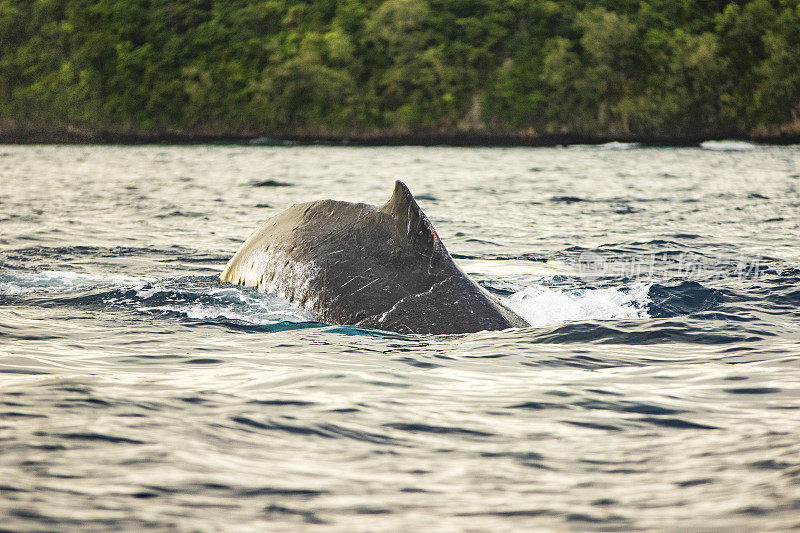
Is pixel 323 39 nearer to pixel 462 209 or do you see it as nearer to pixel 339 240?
pixel 462 209

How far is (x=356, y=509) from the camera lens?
3.81 meters

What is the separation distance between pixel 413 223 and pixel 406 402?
2230 millimetres

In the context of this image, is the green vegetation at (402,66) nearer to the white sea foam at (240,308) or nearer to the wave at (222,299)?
the wave at (222,299)

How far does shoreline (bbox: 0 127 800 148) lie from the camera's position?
271 feet

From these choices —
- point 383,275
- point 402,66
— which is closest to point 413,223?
point 383,275

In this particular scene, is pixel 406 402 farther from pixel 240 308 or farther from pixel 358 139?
pixel 358 139

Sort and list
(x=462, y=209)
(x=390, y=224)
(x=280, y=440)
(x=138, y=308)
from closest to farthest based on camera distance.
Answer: (x=280, y=440) → (x=390, y=224) → (x=138, y=308) → (x=462, y=209)

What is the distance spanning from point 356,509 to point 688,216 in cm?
1597

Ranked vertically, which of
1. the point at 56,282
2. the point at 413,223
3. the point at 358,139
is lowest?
the point at 56,282

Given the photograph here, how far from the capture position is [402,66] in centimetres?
9669

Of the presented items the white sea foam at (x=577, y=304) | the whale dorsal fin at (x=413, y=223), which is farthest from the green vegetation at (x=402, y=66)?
the whale dorsal fin at (x=413, y=223)

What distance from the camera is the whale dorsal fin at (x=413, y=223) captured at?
7.46 m

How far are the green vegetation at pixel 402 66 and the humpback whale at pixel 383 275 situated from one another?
78952mm

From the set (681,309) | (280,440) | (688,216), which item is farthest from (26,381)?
(688,216)
